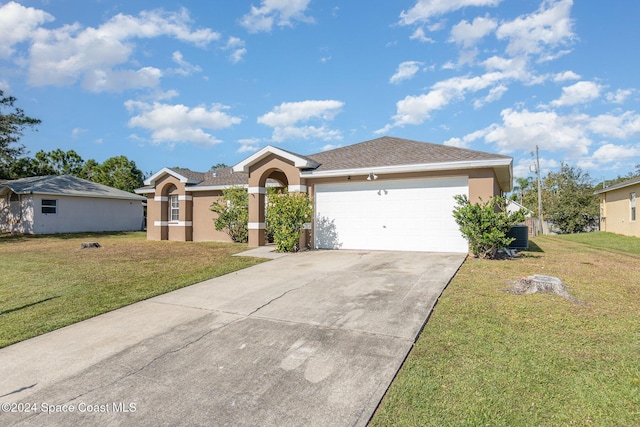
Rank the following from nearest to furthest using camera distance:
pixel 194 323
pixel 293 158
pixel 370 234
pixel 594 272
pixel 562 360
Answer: pixel 562 360 < pixel 194 323 < pixel 594 272 < pixel 370 234 < pixel 293 158

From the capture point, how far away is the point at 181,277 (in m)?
7.95

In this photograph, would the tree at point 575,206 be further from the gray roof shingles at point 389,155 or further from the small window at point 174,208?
the small window at point 174,208

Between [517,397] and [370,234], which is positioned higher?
[370,234]

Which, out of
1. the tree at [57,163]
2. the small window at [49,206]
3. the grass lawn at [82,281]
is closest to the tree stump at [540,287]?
the grass lawn at [82,281]

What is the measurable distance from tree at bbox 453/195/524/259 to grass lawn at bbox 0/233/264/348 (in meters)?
6.62

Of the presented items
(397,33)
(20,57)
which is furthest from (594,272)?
(20,57)

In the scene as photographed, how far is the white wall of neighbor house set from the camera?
22.8 meters

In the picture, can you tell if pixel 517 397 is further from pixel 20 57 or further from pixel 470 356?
pixel 20 57

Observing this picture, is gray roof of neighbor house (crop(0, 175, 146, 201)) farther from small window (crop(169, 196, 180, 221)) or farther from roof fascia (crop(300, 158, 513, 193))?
roof fascia (crop(300, 158, 513, 193))

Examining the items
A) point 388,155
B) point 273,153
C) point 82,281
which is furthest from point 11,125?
point 388,155

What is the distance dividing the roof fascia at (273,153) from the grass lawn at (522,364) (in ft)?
26.9

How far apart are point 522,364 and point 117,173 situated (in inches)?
1867

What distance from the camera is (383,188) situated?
39.0 ft

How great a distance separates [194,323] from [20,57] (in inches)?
877
